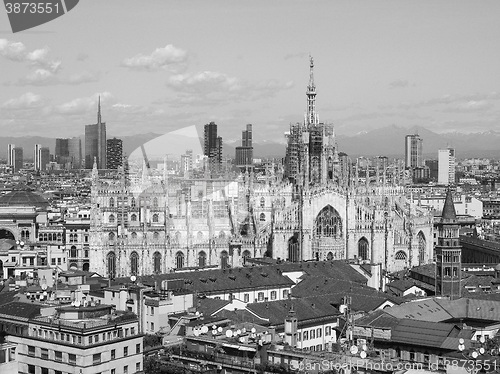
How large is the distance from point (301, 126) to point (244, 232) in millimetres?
16870

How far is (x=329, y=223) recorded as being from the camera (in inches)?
3652

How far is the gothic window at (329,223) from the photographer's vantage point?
92625 mm

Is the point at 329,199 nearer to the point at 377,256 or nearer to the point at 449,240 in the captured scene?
the point at 377,256

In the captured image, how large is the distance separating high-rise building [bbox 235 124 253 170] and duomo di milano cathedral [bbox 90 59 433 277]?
3309cm

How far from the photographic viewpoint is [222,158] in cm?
14075

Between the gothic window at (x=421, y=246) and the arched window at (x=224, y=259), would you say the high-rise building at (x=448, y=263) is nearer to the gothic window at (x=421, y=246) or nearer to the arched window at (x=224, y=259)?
the arched window at (x=224, y=259)

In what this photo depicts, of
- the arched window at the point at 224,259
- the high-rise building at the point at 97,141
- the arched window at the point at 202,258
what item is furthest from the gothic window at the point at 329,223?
the high-rise building at the point at 97,141

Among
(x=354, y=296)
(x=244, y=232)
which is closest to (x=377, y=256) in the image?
(x=244, y=232)

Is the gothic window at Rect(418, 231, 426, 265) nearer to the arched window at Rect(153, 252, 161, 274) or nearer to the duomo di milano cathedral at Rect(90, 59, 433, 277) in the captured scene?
the duomo di milano cathedral at Rect(90, 59, 433, 277)

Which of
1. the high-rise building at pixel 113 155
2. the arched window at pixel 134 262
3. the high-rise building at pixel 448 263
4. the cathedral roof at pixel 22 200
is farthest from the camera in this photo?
the high-rise building at pixel 113 155

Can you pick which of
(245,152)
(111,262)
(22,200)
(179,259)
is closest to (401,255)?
(179,259)

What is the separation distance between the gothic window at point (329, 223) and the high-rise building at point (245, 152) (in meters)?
45.8

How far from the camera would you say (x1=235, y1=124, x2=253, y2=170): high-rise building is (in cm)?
14700

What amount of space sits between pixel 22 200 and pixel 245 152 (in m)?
54.7
